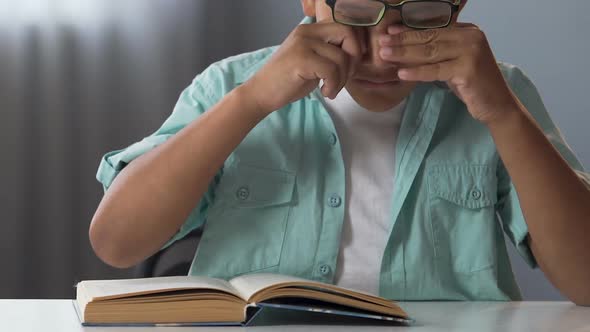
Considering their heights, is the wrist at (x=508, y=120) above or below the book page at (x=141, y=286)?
above

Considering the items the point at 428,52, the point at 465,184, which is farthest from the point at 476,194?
the point at 428,52

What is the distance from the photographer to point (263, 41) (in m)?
2.51

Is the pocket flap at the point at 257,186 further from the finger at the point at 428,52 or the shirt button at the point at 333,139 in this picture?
the finger at the point at 428,52

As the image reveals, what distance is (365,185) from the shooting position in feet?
4.13

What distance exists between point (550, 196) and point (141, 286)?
53 centimetres

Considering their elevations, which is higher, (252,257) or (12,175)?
(252,257)

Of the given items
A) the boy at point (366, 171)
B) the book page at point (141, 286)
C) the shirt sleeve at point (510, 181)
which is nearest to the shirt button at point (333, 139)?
the boy at point (366, 171)

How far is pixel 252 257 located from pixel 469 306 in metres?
0.31

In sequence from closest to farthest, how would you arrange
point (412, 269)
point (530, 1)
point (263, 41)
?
point (412, 269) → point (530, 1) → point (263, 41)

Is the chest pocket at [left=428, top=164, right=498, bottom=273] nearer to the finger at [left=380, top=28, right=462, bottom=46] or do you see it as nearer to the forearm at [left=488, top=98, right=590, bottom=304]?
the forearm at [left=488, top=98, right=590, bottom=304]

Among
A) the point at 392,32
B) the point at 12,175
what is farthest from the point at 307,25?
the point at 12,175

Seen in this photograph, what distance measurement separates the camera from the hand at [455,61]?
110cm

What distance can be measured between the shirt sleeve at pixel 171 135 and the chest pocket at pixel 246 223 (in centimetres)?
4

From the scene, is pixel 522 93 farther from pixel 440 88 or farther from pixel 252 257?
pixel 252 257
